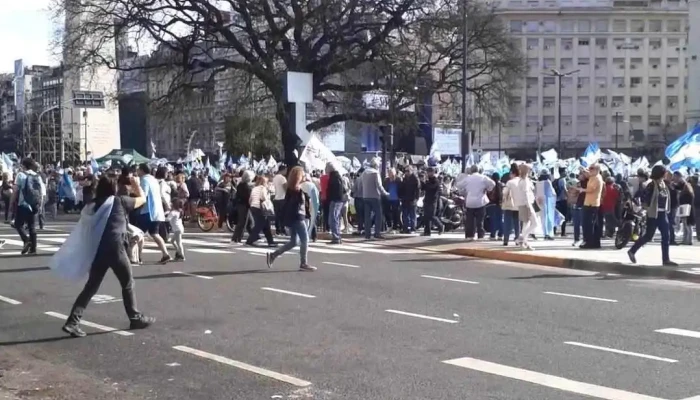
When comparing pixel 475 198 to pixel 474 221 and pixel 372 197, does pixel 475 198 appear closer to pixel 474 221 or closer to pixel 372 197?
pixel 474 221

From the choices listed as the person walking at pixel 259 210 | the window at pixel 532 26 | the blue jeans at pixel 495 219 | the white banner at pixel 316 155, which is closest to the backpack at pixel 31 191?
the person walking at pixel 259 210

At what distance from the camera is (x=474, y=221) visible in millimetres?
20391

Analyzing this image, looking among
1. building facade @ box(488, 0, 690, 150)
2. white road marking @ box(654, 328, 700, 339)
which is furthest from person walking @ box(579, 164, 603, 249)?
building facade @ box(488, 0, 690, 150)

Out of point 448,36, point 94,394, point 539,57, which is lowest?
point 94,394

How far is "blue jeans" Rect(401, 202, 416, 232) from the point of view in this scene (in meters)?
22.1

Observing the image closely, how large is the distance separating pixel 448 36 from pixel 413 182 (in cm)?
1115

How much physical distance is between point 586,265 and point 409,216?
7.21 metres

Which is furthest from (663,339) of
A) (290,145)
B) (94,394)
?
(290,145)

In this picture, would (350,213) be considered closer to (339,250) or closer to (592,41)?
(339,250)

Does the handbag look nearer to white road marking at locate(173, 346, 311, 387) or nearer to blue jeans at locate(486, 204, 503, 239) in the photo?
blue jeans at locate(486, 204, 503, 239)

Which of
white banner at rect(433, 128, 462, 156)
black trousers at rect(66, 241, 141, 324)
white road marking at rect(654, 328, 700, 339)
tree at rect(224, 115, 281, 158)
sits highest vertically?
tree at rect(224, 115, 281, 158)

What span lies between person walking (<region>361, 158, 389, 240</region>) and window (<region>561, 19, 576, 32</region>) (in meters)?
92.1

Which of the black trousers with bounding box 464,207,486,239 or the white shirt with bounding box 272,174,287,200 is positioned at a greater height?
the white shirt with bounding box 272,174,287,200

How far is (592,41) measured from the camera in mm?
108438
